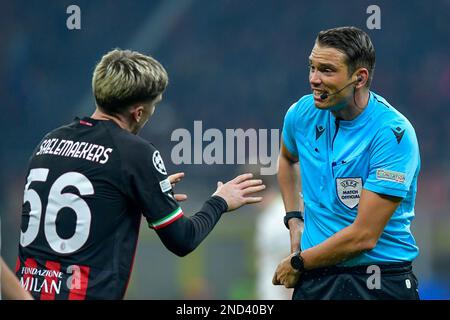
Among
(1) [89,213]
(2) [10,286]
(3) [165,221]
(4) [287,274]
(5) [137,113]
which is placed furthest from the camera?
(4) [287,274]

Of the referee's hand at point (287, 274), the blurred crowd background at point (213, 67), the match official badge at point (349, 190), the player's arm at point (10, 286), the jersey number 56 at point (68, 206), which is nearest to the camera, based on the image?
the player's arm at point (10, 286)

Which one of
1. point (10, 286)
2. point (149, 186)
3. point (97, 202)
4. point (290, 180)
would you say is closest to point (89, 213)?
point (97, 202)

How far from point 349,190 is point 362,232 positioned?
9.5 inches

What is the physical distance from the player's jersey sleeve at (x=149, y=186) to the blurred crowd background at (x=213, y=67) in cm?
728

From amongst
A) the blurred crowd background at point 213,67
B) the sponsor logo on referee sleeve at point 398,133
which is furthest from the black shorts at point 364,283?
the blurred crowd background at point 213,67

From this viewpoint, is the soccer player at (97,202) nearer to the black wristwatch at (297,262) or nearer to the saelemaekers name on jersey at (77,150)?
the saelemaekers name on jersey at (77,150)

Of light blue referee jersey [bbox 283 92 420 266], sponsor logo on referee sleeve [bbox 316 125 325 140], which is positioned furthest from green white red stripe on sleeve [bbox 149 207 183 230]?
sponsor logo on referee sleeve [bbox 316 125 325 140]

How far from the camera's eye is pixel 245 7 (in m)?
16.3

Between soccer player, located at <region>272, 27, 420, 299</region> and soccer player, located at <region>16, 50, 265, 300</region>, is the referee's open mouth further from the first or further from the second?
soccer player, located at <region>16, 50, 265, 300</region>

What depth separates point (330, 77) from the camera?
4449mm

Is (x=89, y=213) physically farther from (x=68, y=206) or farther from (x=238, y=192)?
(x=238, y=192)

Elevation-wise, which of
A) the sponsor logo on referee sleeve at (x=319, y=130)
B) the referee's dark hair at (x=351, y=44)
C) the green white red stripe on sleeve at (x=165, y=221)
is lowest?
the green white red stripe on sleeve at (x=165, y=221)

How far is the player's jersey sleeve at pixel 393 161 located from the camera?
4293mm

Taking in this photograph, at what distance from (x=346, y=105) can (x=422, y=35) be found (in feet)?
38.4
